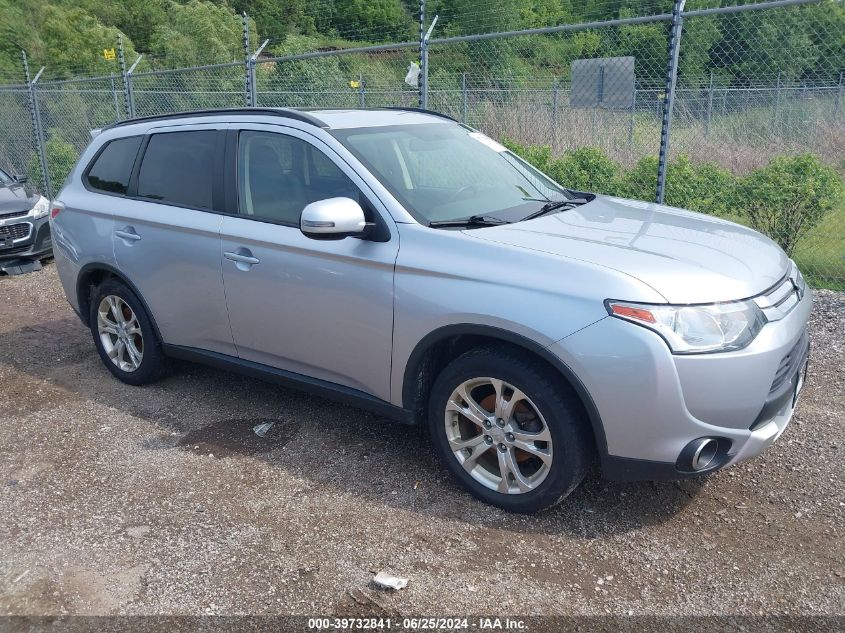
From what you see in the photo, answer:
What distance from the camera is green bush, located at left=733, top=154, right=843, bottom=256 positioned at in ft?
24.6

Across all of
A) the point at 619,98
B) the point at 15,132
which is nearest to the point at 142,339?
the point at 619,98

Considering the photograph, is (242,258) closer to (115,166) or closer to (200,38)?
(115,166)

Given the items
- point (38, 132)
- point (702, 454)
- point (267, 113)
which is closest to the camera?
point (702, 454)

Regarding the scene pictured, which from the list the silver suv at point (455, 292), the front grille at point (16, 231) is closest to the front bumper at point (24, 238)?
the front grille at point (16, 231)

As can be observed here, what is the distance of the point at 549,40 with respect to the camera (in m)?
15.1

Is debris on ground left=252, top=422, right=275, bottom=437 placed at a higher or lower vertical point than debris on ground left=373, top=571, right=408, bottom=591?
lower

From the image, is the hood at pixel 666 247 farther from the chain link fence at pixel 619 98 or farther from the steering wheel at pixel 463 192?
the chain link fence at pixel 619 98

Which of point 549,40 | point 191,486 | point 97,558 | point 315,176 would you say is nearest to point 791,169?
point 315,176

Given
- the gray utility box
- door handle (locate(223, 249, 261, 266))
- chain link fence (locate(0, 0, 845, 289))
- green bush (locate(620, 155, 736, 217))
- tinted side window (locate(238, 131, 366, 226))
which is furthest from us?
green bush (locate(620, 155, 736, 217))

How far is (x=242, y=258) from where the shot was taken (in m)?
4.11

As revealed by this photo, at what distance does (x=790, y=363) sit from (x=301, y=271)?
2343 millimetres

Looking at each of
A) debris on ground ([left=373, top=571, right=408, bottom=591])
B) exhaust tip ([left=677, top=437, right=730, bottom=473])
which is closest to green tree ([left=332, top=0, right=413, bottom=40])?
exhaust tip ([left=677, top=437, right=730, bottom=473])

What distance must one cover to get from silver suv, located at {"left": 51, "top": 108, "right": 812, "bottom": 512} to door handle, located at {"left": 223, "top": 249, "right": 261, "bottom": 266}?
1 centimetres

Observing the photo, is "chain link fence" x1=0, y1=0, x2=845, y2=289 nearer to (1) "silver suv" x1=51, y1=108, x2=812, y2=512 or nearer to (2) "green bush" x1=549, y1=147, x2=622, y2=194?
(2) "green bush" x1=549, y1=147, x2=622, y2=194
